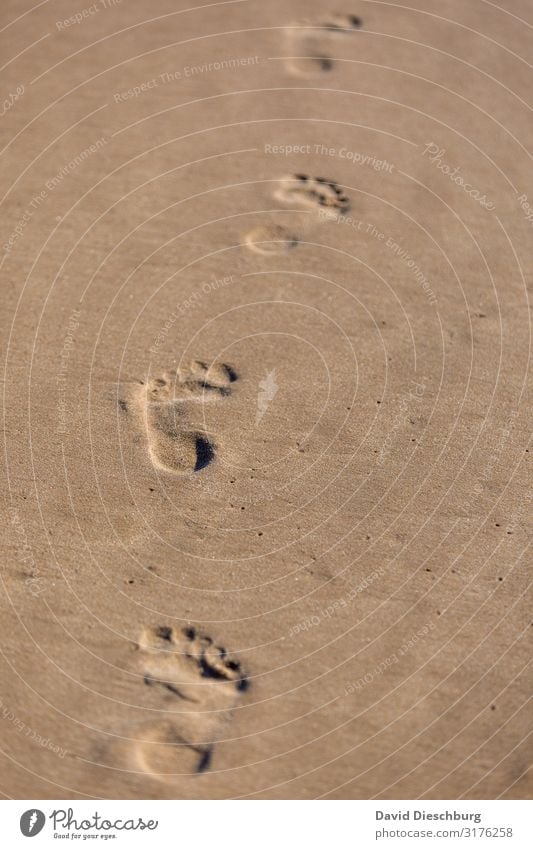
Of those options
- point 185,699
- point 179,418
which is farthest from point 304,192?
point 185,699

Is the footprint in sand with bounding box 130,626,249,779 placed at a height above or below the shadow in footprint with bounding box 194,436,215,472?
below

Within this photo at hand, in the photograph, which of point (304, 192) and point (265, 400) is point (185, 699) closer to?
point (265, 400)

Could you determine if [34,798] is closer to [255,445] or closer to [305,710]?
[305,710]

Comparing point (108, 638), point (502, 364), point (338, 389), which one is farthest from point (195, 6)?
point (108, 638)

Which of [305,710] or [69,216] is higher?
[69,216]
